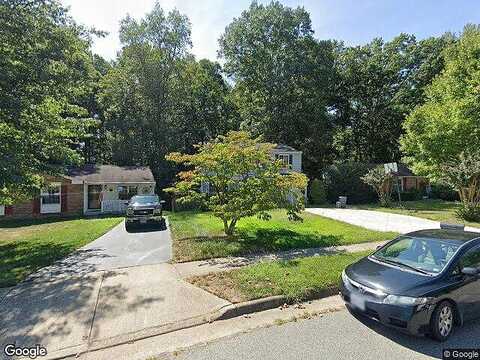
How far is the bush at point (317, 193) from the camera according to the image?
28.4m

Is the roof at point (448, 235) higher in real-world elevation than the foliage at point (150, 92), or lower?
lower

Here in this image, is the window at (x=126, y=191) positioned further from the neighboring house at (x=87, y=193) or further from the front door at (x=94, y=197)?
the front door at (x=94, y=197)

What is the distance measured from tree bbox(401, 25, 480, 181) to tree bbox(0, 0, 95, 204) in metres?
19.1

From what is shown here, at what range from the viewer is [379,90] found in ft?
131

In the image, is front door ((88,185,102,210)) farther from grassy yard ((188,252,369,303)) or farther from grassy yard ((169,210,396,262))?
grassy yard ((188,252,369,303))

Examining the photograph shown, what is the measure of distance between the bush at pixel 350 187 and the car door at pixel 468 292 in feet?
82.3

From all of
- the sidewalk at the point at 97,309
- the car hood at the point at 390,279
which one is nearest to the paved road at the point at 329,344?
the car hood at the point at 390,279

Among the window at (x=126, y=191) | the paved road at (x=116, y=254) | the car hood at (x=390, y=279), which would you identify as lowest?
the paved road at (x=116, y=254)

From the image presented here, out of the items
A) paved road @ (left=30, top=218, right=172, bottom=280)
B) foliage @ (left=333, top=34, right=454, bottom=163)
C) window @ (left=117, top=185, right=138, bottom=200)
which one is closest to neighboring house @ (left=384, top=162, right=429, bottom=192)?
foliage @ (left=333, top=34, right=454, bottom=163)

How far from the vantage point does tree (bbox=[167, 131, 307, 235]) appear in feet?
35.4

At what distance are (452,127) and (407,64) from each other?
2149 cm

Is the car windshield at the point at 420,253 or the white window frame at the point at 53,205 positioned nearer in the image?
the car windshield at the point at 420,253

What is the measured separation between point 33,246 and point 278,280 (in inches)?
386

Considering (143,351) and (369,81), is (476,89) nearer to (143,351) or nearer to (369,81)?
(369,81)
